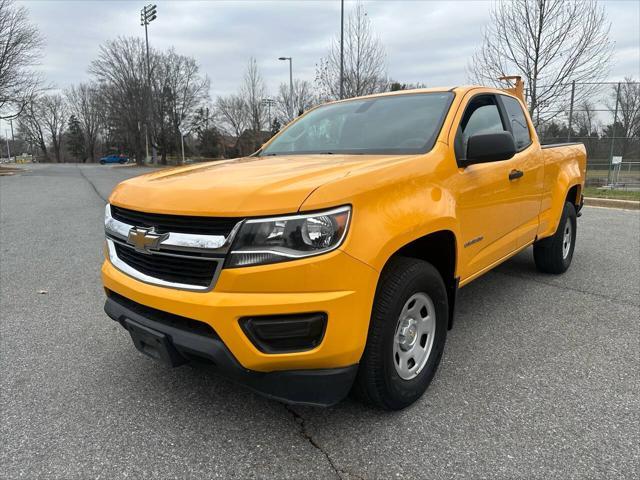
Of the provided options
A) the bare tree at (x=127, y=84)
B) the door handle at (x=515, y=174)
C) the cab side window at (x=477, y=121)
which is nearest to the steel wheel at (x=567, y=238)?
the door handle at (x=515, y=174)

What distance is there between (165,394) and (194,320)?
0.94m

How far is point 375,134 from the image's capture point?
10.8ft

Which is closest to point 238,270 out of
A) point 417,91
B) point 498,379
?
point 498,379

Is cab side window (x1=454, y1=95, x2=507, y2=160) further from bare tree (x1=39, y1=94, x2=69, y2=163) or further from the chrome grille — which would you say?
bare tree (x1=39, y1=94, x2=69, y2=163)

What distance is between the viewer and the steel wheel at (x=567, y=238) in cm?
505

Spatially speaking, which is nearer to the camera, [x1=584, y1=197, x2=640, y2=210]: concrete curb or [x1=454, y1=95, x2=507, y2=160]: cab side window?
[x1=454, y1=95, x2=507, y2=160]: cab side window

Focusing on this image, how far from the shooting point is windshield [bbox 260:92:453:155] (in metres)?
3.05

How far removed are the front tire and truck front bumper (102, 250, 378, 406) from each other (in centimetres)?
15

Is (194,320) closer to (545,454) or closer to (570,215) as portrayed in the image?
(545,454)

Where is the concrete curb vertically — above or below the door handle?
below

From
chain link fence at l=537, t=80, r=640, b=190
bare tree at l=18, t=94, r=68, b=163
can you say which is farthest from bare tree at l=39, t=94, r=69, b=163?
chain link fence at l=537, t=80, r=640, b=190

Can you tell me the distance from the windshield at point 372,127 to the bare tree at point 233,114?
44490 mm

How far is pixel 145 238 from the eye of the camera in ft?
7.56

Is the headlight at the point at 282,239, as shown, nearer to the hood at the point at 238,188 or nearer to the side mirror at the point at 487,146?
the hood at the point at 238,188
